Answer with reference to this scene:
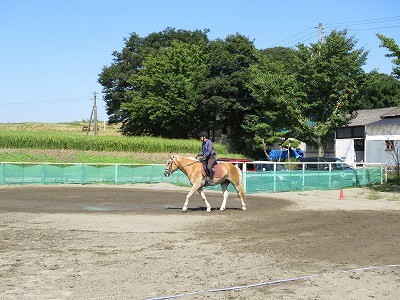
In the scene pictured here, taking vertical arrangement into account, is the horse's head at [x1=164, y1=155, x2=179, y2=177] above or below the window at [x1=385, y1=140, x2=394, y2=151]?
below

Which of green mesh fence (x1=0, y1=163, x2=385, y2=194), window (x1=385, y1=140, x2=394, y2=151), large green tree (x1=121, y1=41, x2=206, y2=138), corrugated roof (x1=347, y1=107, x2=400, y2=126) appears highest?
large green tree (x1=121, y1=41, x2=206, y2=138)

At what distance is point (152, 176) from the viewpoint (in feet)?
111

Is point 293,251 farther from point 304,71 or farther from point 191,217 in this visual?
point 304,71

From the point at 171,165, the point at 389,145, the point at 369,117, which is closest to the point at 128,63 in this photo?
the point at 369,117

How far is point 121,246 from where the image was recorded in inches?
404

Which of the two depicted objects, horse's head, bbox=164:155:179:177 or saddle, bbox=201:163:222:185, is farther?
horse's head, bbox=164:155:179:177

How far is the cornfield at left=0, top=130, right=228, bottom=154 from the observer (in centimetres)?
5262

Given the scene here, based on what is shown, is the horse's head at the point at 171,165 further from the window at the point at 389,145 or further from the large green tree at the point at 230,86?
the large green tree at the point at 230,86

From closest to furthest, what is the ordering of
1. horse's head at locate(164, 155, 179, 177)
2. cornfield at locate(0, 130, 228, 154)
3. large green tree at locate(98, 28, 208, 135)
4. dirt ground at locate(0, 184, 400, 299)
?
dirt ground at locate(0, 184, 400, 299)
horse's head at locate(164, 155, 179, 177)
cornfield at locate(0, 130, 228, 154)
large green tree at locate(98, 28, 208, 135)

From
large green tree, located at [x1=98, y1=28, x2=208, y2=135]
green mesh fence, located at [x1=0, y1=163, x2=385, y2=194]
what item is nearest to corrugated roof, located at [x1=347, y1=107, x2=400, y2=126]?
green mesh fence, located at [x1=0, y1=163, x2=385, y2=194]

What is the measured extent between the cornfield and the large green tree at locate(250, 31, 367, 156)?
1913 centimetres

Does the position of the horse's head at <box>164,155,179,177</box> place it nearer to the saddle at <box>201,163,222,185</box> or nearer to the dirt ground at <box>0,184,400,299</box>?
the saddle at <box>201,163,222,185</box>

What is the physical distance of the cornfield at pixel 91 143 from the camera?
52625mm

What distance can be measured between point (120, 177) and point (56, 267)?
25196 millimetres
